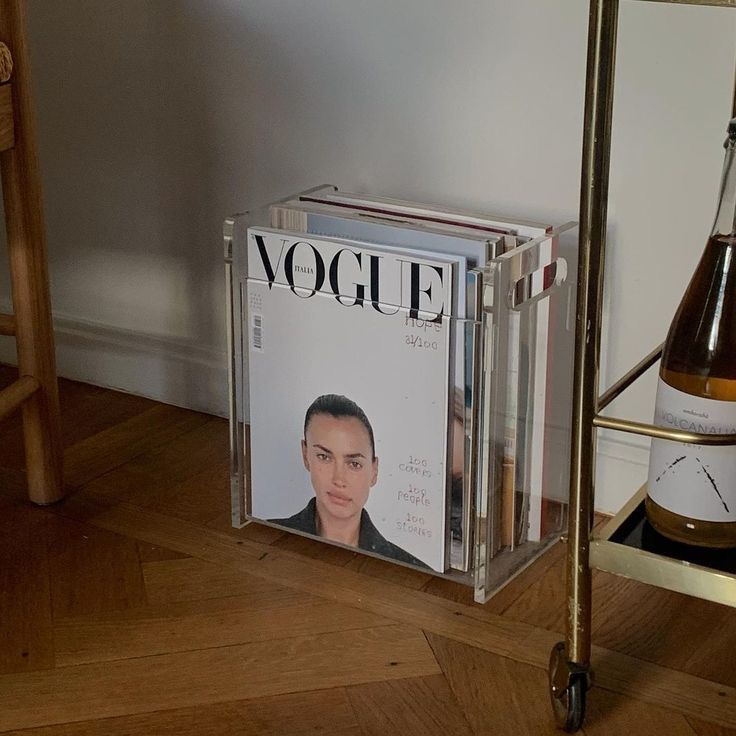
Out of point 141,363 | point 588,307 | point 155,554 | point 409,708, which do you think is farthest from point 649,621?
point 141,363

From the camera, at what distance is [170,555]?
1074mm

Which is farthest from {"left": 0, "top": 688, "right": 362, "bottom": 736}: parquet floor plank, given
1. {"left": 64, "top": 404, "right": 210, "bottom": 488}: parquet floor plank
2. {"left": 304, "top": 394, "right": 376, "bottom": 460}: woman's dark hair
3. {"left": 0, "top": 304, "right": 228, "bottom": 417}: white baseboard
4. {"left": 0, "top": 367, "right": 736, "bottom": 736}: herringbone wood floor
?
{"left": 0, "top": 304, "right": 228, "bottom": 417}: white baseboard

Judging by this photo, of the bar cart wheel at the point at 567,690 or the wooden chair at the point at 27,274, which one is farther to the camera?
the wooden chair at the point at 27,274

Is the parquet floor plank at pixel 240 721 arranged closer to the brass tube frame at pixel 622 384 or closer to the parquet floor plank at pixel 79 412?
the brass tube frame at pixel 622 384

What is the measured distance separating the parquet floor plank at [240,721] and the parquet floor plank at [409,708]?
0.01m

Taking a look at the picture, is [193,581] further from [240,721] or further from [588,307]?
[588,307]

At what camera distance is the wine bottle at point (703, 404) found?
790 mm

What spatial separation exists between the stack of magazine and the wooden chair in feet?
0.62

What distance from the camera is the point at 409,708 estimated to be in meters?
0.86

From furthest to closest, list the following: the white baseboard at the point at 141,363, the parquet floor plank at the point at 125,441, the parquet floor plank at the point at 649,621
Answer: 1. the white baseboard at the point at 141,363
2. the parquet floor plank at the point at 125,441
3. the parquet floor plank at the point at 649,621

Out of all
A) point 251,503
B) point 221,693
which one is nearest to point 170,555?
point 251,503

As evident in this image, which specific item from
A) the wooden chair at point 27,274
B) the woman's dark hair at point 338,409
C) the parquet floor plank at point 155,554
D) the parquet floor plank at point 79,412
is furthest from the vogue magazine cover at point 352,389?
the parquet floor plank at point 79,412

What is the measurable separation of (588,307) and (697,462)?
0.46 ft

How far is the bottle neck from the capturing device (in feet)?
2.45
